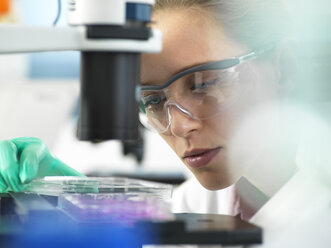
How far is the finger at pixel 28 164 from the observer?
1.19m

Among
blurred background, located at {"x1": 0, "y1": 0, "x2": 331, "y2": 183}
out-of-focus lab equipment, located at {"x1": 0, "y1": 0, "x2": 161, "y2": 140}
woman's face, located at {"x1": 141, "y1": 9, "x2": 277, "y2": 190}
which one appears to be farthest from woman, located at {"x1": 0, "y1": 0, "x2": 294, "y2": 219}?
blurred background, located at {"x1": 0, "y1": 0, "x2": 331, "y2": 183}

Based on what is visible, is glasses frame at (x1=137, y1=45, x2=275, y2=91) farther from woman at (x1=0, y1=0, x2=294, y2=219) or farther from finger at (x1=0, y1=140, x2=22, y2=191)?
finger at (x1=0, y1=140, x2=22, y2=191)

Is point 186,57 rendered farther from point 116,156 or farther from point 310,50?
point 116,156

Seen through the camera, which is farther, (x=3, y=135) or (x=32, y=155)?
(x=3, y=135)

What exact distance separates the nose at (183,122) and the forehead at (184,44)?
2.9 inches

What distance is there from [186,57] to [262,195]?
19.6 inches

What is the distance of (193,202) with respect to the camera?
6.40 ft

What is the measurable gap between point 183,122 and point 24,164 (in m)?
0.34

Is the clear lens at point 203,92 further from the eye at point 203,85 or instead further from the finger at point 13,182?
the finger at point 13,182

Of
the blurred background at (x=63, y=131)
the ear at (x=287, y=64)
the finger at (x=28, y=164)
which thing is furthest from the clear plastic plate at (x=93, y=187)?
the blurred background at (x=63, y=131)

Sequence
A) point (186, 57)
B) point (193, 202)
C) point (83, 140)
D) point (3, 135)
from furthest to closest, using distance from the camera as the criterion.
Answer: point (3, 135) < point (193, 202) < point (186, 57) < point (83, 140)

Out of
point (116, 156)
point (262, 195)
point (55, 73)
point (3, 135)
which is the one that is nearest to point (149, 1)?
point (262, 195)

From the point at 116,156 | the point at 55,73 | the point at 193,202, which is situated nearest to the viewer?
the point at 193,202

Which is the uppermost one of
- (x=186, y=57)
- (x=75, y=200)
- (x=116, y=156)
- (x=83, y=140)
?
(x=186, y=57)
